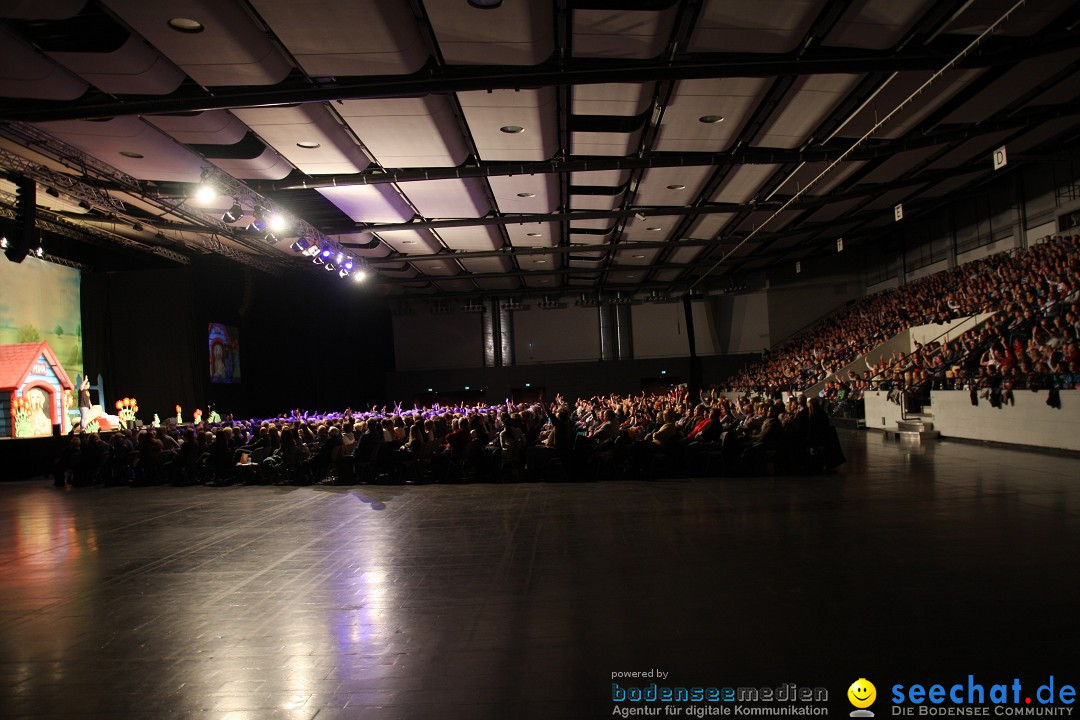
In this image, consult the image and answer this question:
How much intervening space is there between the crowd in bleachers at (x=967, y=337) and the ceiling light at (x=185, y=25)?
12064 mm

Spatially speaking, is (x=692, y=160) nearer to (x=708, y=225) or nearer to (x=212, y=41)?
(x=708, y=225)

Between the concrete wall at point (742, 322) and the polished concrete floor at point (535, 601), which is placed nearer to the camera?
the polished concrete floor at point (535, 601)

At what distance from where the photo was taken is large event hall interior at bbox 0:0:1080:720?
347 cm

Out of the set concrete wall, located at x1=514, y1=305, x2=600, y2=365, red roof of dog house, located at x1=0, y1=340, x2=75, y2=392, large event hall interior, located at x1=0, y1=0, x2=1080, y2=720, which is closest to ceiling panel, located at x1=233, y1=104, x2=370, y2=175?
large event hall interior, located at x1=0, y1=0, x2=1080, y2=720

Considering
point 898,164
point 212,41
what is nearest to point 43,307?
point 212,41

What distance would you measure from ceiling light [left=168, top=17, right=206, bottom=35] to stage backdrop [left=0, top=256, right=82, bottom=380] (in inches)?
435

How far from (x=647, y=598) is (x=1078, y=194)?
18344 mm

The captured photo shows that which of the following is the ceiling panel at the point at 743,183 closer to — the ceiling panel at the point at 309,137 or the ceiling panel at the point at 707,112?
the ceiling panel at the point at 707,112

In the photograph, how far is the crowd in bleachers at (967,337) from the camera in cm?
1153

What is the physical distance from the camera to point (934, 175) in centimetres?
1592

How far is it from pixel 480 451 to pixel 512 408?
7.49 m

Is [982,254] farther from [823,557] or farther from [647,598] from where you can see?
[647,598]

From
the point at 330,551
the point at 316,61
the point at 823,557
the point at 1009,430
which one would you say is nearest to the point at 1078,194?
the point at 1009,430

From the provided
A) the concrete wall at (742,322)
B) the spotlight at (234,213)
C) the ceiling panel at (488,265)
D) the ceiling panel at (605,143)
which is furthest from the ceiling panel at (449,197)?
the concrete wall at (742,322)
